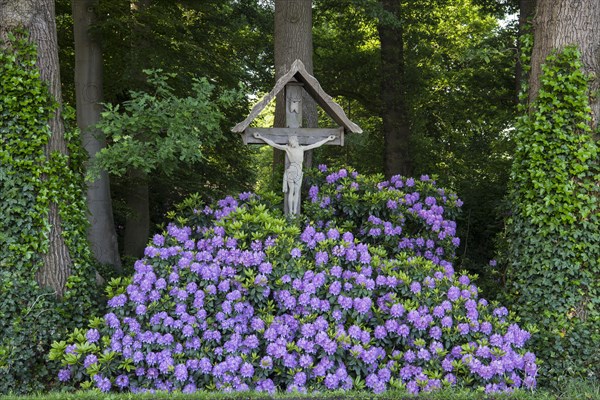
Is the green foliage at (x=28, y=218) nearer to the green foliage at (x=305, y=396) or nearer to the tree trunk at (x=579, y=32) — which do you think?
the green foliage at (x=305, y=396)

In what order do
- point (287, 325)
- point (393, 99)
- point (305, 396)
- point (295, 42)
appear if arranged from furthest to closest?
point (393, 99) → point (295, 42) → point (287, 325) → point (305, 396)

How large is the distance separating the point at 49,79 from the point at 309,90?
2847 mm

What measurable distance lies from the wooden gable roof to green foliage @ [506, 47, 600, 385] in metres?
2.02

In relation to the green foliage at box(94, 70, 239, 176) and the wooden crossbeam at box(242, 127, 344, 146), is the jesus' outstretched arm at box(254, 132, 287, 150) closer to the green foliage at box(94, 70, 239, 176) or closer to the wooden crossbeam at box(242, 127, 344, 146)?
the wooden crossbeam at box(242, 127, 344, 146)

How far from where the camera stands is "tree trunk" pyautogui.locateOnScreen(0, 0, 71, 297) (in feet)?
19.3

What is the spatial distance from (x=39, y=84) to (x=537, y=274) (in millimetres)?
5425

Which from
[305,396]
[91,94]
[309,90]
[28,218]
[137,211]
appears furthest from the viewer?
[137,211]

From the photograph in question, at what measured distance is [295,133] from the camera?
678cm

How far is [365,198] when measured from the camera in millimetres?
7043

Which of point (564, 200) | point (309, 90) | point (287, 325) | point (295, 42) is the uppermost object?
point (295, 42)

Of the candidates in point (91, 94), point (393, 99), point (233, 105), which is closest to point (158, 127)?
point (91, 94)

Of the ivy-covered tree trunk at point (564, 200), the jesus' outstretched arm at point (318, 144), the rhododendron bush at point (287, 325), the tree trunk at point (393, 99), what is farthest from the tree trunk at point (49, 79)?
the tree trunk at point (393, 99)

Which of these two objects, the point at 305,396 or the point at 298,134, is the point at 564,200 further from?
the point at 305,396

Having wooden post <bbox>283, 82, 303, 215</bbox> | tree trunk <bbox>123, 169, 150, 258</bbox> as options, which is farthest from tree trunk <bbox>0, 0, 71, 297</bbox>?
tree trunk <bbox>123, 169, 150, 258</bbox>
